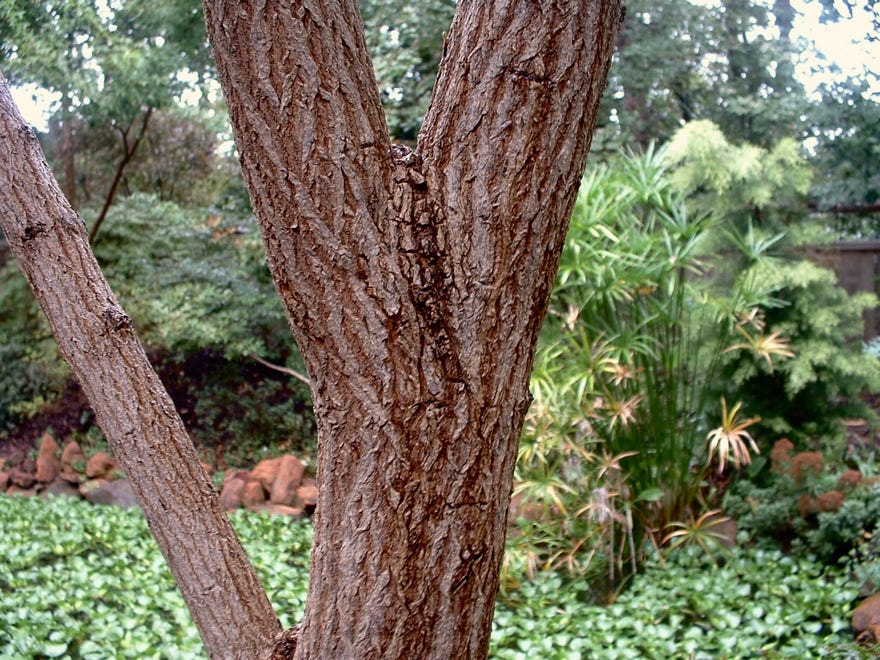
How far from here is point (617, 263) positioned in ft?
14.6

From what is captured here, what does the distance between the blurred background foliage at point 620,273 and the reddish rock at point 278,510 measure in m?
1.00

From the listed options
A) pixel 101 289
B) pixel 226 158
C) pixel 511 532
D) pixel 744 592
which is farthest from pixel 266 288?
pixel 101 289

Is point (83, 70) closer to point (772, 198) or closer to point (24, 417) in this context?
point (24, 417)

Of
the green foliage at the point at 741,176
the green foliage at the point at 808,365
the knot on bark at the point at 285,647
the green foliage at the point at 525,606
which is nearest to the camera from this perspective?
the knot on bark at the point at 285,647

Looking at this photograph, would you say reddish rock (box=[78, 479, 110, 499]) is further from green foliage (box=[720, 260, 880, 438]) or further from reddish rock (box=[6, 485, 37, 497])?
green foliage (box=[720, 260, 880, 438])

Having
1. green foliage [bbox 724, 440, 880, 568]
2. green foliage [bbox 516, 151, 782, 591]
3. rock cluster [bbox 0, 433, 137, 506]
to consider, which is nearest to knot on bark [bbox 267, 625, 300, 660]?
green foliage [bbox 516, 151, 782, 591]

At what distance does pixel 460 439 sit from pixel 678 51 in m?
7.50

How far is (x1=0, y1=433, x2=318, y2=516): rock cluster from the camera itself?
5.82 m

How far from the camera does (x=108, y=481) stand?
20.8ft

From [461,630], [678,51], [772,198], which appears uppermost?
[678,51]

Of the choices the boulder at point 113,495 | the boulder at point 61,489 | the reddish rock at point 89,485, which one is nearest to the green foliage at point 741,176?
the boulder at point 113,495

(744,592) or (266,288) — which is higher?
(266,288)

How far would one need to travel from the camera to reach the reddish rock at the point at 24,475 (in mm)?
6723

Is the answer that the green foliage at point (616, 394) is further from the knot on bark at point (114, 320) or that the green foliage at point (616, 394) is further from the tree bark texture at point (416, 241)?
the tree bark texture at point (416, 241)
